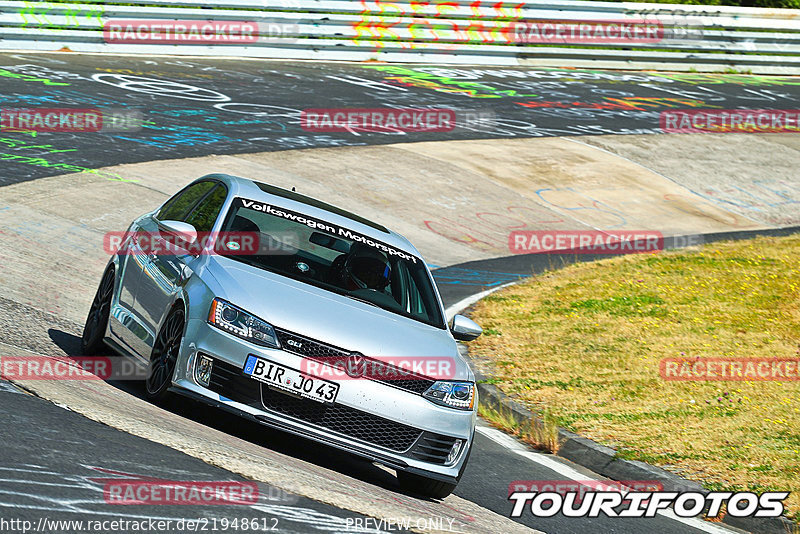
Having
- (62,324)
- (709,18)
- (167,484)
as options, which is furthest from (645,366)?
(709,18)

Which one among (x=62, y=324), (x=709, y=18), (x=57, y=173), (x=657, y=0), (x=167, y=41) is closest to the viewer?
(x=62, y=324)

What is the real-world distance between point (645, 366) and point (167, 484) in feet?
22.2

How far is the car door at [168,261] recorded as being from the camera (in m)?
7.35

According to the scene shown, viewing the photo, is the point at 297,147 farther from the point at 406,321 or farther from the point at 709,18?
the point at 709,18

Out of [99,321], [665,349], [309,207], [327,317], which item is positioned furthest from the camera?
[665,349]

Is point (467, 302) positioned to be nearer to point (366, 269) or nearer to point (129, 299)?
point (366, 269)

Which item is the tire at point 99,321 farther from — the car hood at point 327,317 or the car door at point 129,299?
the car hood at point 327,317

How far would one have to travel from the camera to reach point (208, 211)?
7969mm

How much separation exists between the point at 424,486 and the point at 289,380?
1200 millimetres

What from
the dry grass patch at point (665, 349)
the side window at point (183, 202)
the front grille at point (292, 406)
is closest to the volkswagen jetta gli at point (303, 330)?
the front grille at point (292, 406)

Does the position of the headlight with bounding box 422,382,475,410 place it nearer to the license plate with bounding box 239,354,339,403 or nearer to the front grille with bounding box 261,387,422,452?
the front grille with bounding box 261,387,422,452

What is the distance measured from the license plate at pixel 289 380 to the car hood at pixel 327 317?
23 centimetres

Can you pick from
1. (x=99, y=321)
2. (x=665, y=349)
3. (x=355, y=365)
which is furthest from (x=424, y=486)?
(x=665, y=349)

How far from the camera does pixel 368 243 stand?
8.01 m
